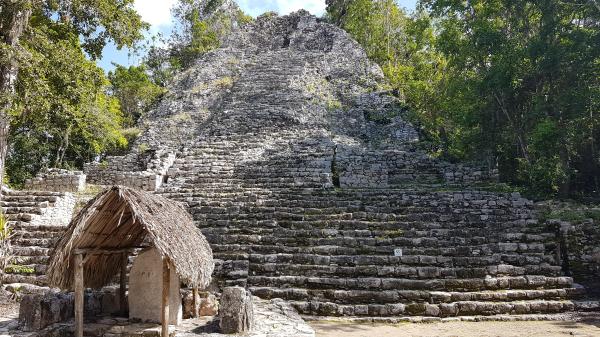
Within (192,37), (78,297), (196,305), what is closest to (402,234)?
(196,305)

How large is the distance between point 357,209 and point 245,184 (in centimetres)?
356

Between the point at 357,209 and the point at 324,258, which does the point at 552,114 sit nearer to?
the point at 357,209

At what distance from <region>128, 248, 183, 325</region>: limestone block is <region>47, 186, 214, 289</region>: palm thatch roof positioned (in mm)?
486

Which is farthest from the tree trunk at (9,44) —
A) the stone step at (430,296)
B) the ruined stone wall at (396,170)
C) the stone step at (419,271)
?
the ruined stone wall at (396,170)

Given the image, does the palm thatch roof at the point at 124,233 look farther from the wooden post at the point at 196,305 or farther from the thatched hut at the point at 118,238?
the wooden post at the point at 196,305

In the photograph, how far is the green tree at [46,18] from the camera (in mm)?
8188

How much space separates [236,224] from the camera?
9672 mm

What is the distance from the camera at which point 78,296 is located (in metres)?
5.15

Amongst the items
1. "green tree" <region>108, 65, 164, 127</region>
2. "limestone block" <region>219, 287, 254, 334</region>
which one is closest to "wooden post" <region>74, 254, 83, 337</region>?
"limestone block" <region>219, 287, 254, 334</region>

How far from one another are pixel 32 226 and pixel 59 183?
3.27 meters

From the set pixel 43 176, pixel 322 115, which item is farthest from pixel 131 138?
pixel 322 115

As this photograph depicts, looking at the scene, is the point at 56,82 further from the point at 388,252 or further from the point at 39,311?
the point at 388,252

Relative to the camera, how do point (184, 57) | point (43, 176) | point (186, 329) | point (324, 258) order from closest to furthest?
point (186, 329) → point (324, 258) → point (43, 176) → point (184, 57)

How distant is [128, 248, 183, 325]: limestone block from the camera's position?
19.8ft
